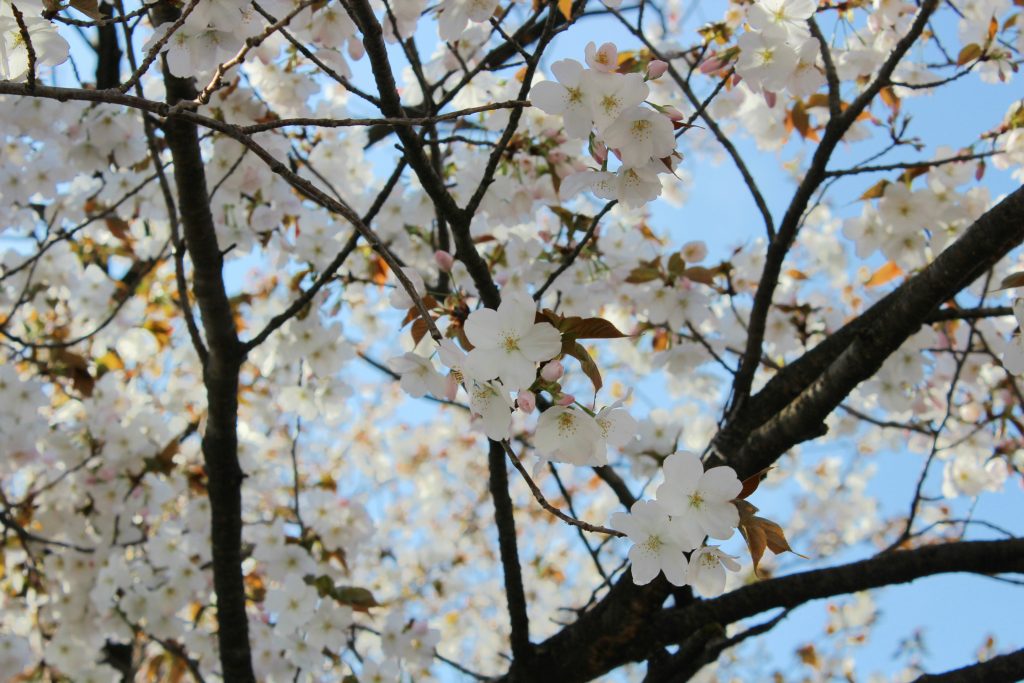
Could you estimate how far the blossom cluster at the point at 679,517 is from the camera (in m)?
1.05

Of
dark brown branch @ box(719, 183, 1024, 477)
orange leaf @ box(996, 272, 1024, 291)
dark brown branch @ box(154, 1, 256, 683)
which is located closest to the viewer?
orange leaf @ box(996, 272, 1024, 291)

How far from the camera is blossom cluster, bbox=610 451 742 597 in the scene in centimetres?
105

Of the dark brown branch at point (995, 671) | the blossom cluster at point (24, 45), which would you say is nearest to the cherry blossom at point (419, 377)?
the blossom cluster at point (24, 45)

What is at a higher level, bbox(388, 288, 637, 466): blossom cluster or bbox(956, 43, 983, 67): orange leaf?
bbox(956, 43, 983, 67): orange leaf

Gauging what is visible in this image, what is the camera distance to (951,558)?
1576 millimetres

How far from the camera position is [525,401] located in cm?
99

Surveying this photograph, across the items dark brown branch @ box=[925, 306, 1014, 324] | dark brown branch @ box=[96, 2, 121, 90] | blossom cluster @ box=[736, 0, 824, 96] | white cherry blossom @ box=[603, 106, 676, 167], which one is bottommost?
white cherry blossom @ box=[603, 106, 676, 167]

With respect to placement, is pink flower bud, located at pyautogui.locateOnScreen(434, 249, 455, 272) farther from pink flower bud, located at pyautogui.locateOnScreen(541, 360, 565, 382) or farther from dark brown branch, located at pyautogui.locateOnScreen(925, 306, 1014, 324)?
dark brown branch, located at pyautogui.locateOnScreen(925, 306, 1014, 324)

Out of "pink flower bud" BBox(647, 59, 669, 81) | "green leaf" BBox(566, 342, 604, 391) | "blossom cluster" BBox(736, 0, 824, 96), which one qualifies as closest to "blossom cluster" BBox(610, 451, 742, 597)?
"green leaf" BBox(566, 342, 604, 391)

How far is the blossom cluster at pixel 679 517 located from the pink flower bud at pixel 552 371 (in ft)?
0.58

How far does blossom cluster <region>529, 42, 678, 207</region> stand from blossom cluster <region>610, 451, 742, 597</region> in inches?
15.6

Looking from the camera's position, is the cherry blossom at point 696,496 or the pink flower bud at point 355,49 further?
the pink flower bud at point 355,49

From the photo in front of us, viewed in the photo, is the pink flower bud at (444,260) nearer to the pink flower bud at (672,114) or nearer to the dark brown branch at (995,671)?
the pink flower bud at (672,114)

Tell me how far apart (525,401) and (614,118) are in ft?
1.34
